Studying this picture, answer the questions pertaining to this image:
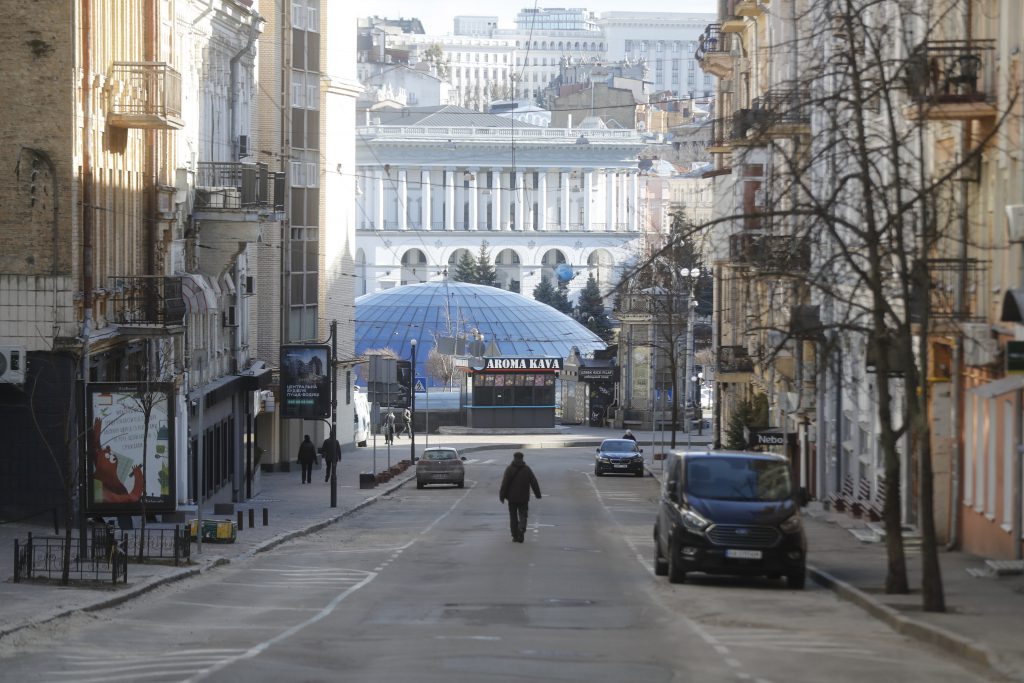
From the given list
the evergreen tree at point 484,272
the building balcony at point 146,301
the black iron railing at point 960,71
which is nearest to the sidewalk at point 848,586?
the building balcony at point 146,301

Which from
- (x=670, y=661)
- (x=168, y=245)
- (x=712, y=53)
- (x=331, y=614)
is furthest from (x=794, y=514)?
(x=712, y=53)

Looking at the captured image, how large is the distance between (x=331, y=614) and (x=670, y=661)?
5.28 metres

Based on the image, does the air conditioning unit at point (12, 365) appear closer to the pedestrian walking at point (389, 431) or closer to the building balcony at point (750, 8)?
the building balcony at point (750, 8)

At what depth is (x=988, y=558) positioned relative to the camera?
2558 centimetres

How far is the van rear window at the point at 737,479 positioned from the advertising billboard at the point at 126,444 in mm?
7320

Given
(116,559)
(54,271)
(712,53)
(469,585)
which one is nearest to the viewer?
(116,559)

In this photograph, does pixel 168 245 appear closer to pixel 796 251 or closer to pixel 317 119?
pixel 796 251

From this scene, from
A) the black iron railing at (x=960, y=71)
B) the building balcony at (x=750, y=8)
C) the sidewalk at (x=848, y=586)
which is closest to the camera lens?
the sidewalk at (x=848, y=586)

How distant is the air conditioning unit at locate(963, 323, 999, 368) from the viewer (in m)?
25.3

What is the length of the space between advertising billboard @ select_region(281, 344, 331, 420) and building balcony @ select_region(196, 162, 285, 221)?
20.3ft

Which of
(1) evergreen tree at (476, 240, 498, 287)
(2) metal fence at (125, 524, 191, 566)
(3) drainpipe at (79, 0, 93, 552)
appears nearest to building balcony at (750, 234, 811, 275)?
(2) metal fence at (125, 524, 191, 566)

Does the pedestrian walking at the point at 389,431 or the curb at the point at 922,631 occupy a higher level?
the curb at the point at 922,631

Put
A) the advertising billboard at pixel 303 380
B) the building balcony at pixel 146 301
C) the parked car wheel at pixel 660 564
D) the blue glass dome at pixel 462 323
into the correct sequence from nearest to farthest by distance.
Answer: the parked car wheel at pixel 660 564
the building balcony at pixel 146 301
the advertising billboard at pixel 303 380
the blue glass dome at pixel 462 323

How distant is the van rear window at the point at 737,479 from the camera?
23172 millimetres
